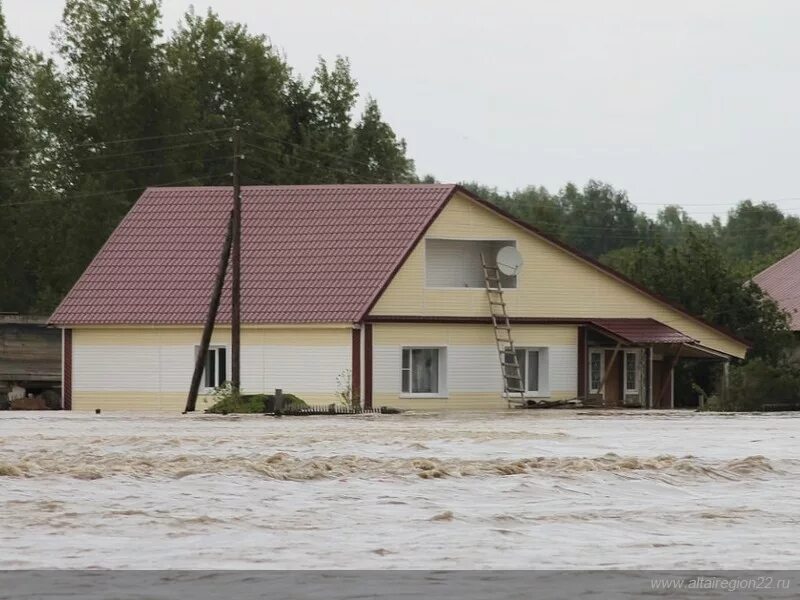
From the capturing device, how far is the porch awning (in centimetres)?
5431

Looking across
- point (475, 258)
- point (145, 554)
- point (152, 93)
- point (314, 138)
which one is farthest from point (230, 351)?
point (145, 554)

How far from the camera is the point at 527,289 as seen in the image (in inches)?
2159

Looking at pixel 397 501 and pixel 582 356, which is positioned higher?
pixel 582 356

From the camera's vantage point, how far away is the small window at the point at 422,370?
53.2 m

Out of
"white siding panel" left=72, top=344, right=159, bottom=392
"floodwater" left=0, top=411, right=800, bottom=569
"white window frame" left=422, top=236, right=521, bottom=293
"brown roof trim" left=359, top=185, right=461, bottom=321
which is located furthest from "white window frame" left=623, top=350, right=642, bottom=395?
"floodwater" left=0, top=411, right=800, bottom=569

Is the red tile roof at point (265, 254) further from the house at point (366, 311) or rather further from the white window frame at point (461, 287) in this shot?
the white window frame at point (461, 287)

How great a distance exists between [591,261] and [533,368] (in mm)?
3354

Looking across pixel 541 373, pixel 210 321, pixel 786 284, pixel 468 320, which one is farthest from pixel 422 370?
pixel 786 284

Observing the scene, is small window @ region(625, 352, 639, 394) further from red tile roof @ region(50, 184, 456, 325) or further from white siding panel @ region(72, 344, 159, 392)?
white siding panel @ region(72, 344, 159, 392)

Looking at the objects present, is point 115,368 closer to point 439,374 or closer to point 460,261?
point 439,374

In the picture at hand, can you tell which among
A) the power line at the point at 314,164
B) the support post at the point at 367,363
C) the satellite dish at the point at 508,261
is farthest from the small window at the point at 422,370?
the power line at the point at 314,164

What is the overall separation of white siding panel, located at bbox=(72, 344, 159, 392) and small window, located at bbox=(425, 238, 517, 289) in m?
7.83

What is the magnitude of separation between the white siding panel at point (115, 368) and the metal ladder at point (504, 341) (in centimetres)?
913

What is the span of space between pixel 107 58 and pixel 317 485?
185 feet
